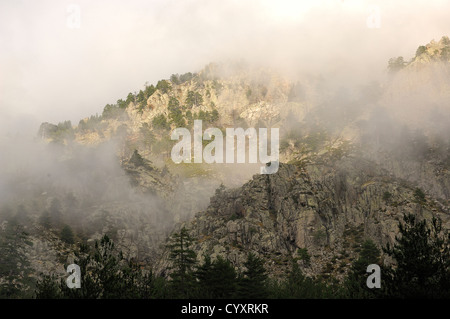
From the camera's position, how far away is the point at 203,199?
168 metres

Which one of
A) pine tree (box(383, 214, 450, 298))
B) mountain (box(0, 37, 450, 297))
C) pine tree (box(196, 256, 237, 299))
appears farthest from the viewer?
mountain (box(0, 37, 450, 297))

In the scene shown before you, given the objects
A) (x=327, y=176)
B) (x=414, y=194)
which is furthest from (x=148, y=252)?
(x=414, y=194)

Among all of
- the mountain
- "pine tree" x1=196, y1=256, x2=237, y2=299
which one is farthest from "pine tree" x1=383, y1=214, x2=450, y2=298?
the mountain

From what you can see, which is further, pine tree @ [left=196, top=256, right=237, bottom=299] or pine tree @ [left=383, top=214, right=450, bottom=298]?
pine tree @ [left=196, top=256, right=237, bottom=299]

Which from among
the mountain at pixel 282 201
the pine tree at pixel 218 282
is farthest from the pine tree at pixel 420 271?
the mountain at pixel 282 201

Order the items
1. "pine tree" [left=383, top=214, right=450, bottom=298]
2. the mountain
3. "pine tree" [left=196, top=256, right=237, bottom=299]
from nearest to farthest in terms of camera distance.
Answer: "pine tree" [left=383, top=214, right=450, bottom=298]
"pine tree" [left=196, top=256, right=237, bottom=299]
the mountain

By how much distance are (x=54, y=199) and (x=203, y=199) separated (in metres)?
69.5

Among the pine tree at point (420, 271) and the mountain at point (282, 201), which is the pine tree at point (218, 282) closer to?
the pine tree at point (420, 271)

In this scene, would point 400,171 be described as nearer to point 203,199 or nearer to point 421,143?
point 421,143

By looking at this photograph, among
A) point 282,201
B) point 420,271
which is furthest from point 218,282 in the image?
point 282,201

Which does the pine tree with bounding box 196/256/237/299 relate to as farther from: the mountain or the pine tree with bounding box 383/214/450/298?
the mountain

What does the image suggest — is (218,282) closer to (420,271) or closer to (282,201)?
(420,271)

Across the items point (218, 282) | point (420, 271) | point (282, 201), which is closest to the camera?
point (420, 271)

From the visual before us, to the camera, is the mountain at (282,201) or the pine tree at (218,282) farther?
the mountain at (282,201)
